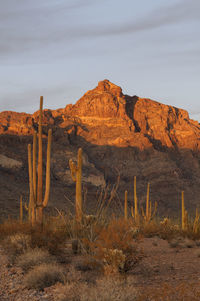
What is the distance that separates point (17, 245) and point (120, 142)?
313 ft

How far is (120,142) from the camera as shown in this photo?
10438 centimetres

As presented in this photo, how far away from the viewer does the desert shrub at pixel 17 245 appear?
29.6 ft

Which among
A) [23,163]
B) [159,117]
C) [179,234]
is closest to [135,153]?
[159,117]

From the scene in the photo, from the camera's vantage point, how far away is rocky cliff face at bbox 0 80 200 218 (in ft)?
284

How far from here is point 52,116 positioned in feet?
384

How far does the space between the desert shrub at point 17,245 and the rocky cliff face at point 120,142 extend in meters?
56.1

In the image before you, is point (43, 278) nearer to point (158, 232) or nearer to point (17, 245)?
point (17, 245)

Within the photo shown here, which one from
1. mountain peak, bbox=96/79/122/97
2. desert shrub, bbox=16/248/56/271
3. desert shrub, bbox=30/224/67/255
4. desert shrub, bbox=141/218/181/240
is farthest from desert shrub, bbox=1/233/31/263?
mountain peak, bbox=96/79/122/97

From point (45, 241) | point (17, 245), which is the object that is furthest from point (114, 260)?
point (17, 245)

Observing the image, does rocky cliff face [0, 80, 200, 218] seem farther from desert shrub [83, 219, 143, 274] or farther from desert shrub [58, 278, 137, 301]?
desert shrub [58, 278, 137, 301]

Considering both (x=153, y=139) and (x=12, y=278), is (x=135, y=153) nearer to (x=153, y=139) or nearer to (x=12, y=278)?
(x=153, y=139)

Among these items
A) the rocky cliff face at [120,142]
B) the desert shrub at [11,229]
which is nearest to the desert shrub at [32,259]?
the desert shrub at [11,229]

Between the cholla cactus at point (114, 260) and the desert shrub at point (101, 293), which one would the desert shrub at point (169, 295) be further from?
the cholla cactus at point (114, 260)

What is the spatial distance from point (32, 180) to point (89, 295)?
9380 mm
